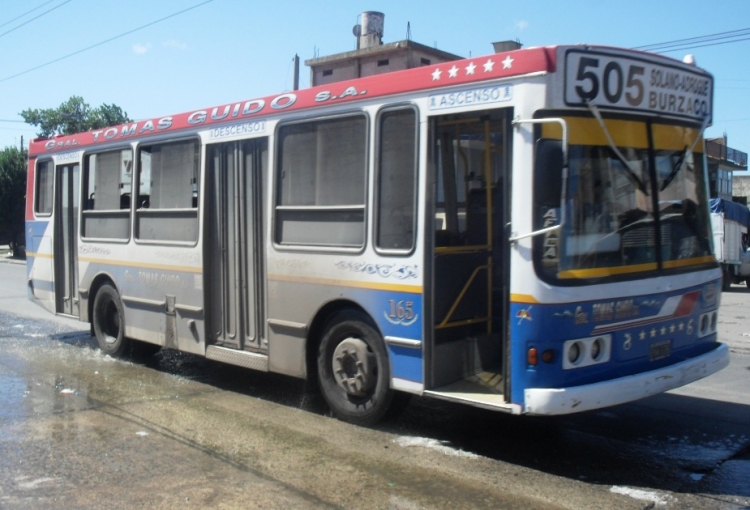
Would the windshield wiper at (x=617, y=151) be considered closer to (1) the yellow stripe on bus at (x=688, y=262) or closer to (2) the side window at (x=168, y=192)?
(1) the yellow stripe on bus at (x=688, y=262)

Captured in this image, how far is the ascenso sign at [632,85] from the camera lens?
208 inches

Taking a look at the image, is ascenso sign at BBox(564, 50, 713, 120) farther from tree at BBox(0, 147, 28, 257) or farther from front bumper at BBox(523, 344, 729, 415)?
tree at BBox(0, 147, 28, 257)

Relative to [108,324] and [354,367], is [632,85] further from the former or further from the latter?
[108,324]

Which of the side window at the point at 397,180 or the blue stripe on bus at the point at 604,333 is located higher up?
the side window at the point at 397,180

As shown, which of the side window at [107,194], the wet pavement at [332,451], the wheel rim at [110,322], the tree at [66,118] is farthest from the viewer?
the tree at [66,118]

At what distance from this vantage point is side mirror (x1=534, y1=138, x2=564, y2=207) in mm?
5176

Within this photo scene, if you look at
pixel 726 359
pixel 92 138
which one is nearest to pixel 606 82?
pixel 726 359

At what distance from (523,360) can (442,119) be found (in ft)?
6.73

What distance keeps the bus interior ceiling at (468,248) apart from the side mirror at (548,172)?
881 millimetres

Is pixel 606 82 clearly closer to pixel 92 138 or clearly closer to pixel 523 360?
pixel 523 360

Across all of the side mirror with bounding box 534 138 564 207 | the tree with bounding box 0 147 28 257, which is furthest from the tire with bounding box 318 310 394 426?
the tree with bounding box 0 147 28 257

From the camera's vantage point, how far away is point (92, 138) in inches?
404

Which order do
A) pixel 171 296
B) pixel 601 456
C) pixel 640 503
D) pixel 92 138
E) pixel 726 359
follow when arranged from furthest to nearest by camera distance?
pixel 92 138 → pixel 171 296 → pixel 726 359 → pixel 601 456 → pixel 640 503

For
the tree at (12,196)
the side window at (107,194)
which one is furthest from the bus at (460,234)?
the tree at (12,196)
